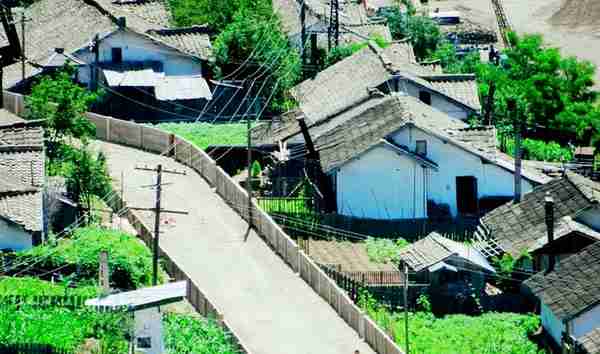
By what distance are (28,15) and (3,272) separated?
38711 millimetres

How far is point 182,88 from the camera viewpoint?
105 meters

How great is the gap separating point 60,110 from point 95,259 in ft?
48.2

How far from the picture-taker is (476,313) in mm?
83750

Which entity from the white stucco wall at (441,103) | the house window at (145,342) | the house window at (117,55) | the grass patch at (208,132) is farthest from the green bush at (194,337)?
the house window at (117,55)

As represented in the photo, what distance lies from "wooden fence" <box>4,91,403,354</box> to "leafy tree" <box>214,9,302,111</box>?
889cm

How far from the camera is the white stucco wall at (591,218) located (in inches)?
3423

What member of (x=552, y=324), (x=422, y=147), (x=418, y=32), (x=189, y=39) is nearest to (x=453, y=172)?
(x=422, y=147)

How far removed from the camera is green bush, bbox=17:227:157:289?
7994 centimetres

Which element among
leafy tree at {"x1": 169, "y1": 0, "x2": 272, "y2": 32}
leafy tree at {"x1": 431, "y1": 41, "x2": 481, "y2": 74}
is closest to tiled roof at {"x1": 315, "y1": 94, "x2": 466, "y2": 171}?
leafy tree at {"x1": 169, "y1": 0, "x2": 272, "y2": 32}

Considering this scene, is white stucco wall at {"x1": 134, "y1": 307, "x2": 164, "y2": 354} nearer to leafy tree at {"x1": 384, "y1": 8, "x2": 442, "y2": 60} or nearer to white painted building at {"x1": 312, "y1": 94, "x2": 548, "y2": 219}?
white painted building at {"x1": 312, "y1": 94, "x2": 548, "y2": 219}

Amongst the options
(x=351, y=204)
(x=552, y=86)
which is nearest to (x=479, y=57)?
(x=552, y=86)

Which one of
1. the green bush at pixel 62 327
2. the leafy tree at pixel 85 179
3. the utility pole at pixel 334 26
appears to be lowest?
the green bush at pixel 62 327

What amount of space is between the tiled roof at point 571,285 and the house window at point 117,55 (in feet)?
103

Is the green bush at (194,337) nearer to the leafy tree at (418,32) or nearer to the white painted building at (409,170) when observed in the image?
the white painted building at (409,170)
